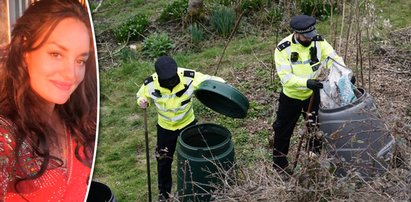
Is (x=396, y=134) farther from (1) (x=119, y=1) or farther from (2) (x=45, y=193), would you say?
(1) (x=119, y=1)

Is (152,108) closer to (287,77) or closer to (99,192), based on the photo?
(287,77)

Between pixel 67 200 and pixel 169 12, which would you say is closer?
pixel 67 200

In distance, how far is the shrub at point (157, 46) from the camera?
A: 8.95m

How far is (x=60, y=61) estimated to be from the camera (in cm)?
225

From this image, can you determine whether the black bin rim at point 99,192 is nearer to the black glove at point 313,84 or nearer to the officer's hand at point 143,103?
the officer's hand at point 143,103

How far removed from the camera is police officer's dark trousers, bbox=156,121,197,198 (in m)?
5.24

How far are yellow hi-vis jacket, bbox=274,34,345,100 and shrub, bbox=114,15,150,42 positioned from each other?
15.5 feet

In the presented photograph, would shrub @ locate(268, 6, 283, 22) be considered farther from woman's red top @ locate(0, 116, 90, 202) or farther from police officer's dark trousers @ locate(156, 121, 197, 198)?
woman's red top @ locate(0, 116, 90, 202)

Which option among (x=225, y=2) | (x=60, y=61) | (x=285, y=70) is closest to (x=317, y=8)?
(x=225, y=2)

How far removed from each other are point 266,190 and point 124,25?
6.30m

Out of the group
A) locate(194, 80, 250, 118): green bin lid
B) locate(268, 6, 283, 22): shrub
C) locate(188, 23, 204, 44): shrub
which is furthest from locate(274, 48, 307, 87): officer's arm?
locate(268, 6, 283, 22): shrub

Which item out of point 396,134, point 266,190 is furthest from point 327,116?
point 266,190

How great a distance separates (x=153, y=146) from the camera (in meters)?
6.56

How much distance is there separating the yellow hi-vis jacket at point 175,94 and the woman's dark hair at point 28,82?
8.66 ft
